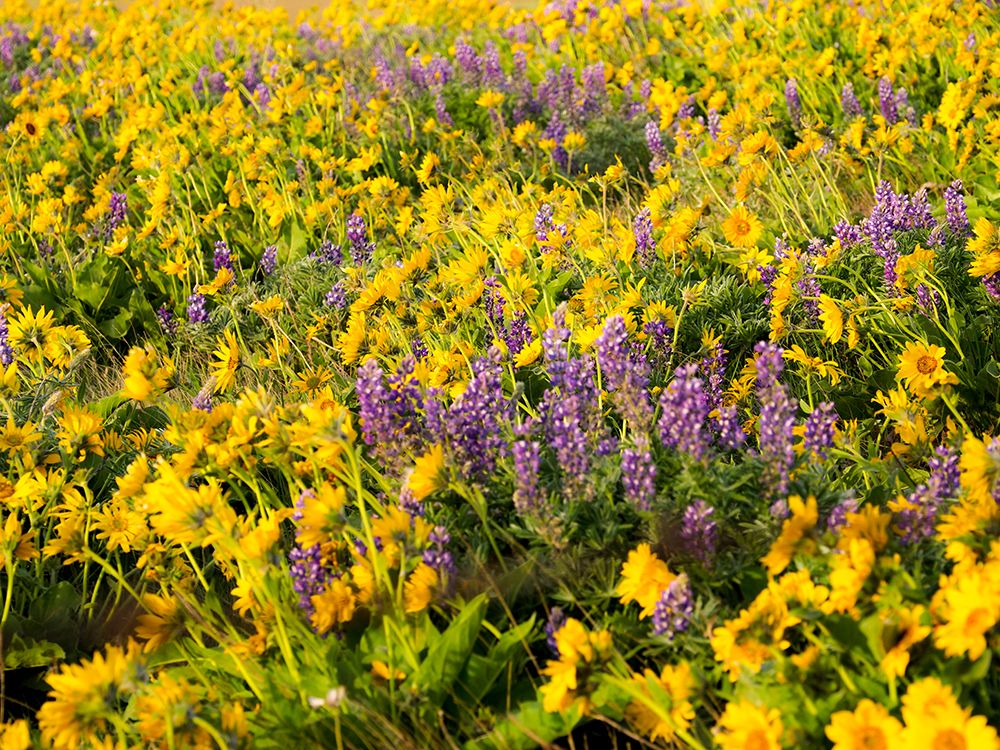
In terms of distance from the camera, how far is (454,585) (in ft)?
6.10

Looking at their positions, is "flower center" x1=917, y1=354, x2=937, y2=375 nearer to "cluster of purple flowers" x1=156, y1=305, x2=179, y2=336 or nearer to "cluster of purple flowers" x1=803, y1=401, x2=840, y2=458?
"cluster of purple flowers" x1=803, y1=401, x2=840, y2=458

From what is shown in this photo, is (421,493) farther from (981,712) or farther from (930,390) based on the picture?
(930,390)

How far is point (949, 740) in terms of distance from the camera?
133cm

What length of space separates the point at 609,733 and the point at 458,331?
→ 1.46 meters

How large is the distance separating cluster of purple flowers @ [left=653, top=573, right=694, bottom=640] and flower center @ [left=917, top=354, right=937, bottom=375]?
961 millimetres

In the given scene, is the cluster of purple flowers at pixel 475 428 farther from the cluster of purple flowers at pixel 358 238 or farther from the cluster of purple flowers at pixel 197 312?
the cluster of purple flowers at pixel 358 238

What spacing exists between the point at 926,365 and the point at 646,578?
100cm

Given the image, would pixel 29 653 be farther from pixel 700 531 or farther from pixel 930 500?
pixel 930 500

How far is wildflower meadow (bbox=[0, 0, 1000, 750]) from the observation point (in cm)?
161

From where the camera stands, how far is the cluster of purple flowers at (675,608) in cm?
167

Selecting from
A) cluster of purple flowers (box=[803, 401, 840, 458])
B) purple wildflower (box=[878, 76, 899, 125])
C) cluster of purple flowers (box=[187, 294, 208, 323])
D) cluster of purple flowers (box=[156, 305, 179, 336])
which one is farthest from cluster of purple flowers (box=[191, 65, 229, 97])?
cluster of purple flowers (box=[803, 401, 840, 458])

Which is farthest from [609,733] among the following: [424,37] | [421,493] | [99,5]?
[99,5]

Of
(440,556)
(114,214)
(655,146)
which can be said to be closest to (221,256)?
(114,214)

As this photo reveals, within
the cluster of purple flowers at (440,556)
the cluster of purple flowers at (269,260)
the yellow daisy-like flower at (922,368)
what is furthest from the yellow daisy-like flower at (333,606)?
the cluster of purple flowers at (269,260)
